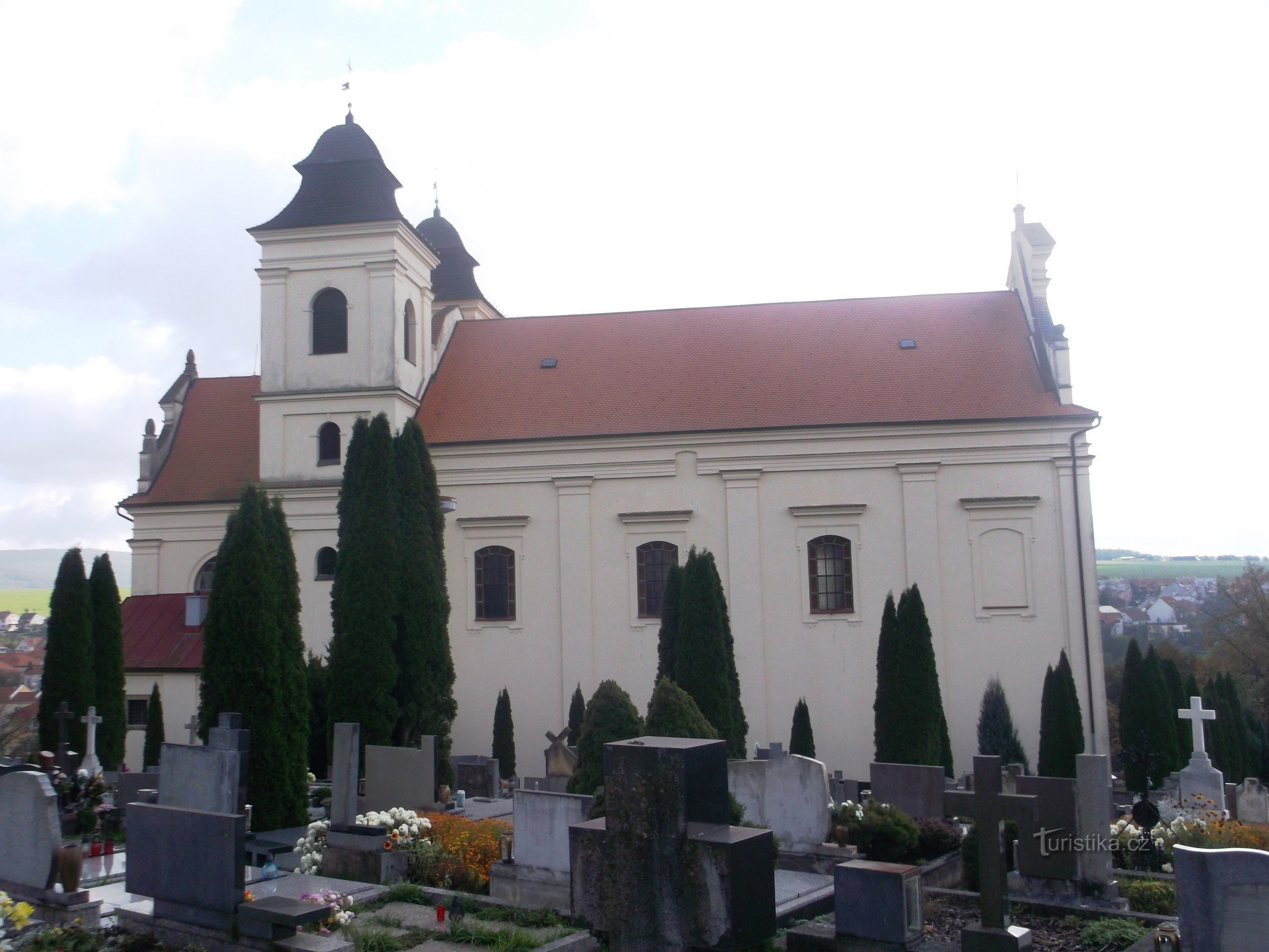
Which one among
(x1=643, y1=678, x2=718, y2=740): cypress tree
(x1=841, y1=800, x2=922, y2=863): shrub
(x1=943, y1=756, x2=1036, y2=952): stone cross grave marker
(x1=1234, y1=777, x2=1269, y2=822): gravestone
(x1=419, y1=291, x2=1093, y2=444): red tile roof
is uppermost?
(x1=419, y1=291, x2=1093, y2=444): red tile roof

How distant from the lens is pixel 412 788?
1230 cm

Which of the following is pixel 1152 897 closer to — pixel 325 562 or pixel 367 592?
pixel 367 592

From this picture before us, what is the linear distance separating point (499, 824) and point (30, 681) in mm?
47694

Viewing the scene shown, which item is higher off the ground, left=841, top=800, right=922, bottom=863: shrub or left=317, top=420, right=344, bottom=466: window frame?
left=317, top=420, right=344, bottom=466: window frame

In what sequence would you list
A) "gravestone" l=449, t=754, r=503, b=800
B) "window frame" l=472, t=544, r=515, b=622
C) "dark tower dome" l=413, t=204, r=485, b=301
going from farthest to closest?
1. "dark tower dome" l=413, t=204, r=485, b=301
2. "window frame" l=472, t=544, r=515, b=622
3. "gravestone" l=449, t=754, r=503, b=800

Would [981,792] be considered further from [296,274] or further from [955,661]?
[296,274]

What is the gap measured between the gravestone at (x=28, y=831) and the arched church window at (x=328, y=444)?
1520 cm

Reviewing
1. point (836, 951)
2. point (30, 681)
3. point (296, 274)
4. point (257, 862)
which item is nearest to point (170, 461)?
point (296, 274)

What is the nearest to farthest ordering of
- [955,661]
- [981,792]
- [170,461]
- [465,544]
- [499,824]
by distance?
[981,792], [499,824], [955,661], [465,544], [170,461]

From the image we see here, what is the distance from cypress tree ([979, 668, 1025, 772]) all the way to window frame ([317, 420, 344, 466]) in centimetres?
1489

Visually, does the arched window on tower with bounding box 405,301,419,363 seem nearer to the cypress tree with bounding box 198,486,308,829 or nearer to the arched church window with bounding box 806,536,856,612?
the cypress tree with bounding box 198,486,308,829

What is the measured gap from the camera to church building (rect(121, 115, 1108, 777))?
21.6 metres

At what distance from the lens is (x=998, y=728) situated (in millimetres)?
20469

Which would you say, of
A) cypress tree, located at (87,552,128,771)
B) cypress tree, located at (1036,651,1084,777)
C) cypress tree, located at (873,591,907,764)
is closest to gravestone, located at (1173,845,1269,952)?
cypress tree, located at (873,591,907,764)
